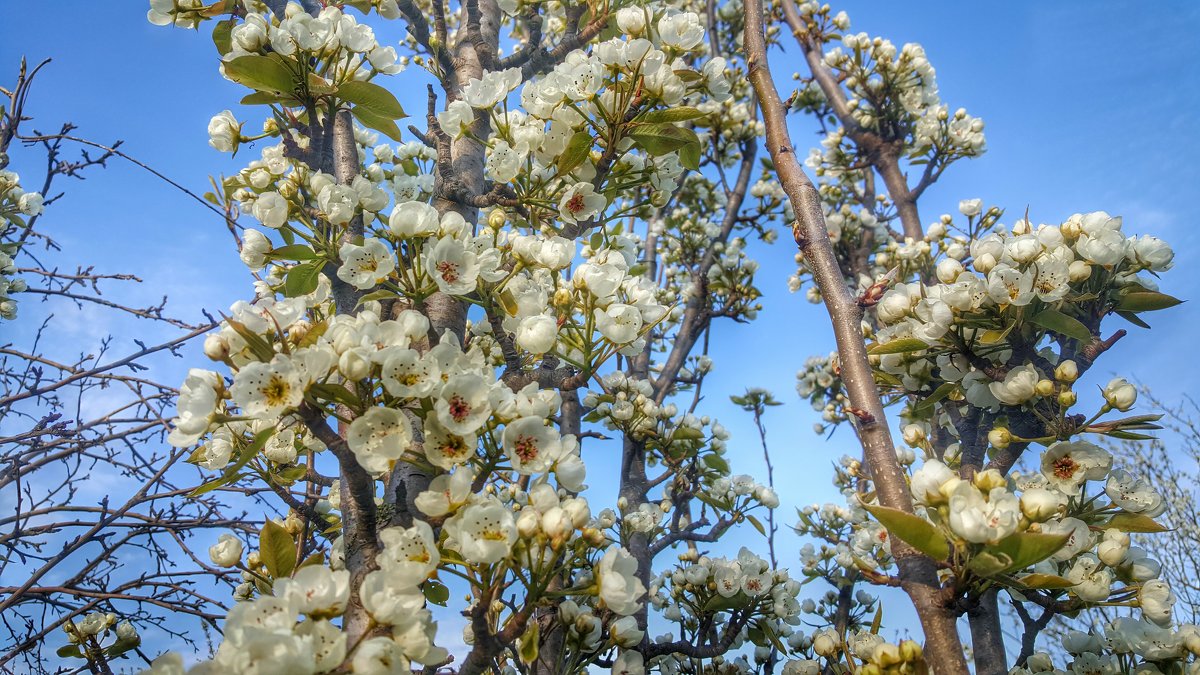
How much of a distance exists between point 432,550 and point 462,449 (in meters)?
0.22

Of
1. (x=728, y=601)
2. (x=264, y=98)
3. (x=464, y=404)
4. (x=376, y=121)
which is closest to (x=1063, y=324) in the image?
(x=728, y=601)

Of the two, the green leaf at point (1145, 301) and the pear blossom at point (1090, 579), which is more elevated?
the green leaf at point (1145, 301)

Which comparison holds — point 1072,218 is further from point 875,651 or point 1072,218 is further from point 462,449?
point 462,449

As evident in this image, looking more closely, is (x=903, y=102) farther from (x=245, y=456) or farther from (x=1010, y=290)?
(x=245, y=456)

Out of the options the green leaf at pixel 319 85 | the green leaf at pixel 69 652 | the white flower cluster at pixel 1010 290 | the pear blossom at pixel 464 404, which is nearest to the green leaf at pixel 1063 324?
the white flower cluster at pixel 1010 290

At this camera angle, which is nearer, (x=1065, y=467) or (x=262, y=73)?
(x=1065, y=467)

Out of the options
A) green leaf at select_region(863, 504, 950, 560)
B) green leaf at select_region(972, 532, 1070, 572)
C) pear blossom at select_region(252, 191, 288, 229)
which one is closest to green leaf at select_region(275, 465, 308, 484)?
pear blossom at select_region(252, 191, 288, 229)

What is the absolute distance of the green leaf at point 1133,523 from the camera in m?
1.81

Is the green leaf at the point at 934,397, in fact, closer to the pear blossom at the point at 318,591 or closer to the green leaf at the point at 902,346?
the green leaf at the point at 902,346

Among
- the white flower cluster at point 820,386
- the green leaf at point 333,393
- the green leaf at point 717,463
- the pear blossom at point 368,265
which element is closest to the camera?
the green leaf at point 333,393

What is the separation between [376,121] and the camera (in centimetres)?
226

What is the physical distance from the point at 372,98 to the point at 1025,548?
206 centimetres

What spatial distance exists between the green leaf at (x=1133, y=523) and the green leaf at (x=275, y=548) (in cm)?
212

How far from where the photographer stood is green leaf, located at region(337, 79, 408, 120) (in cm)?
213
